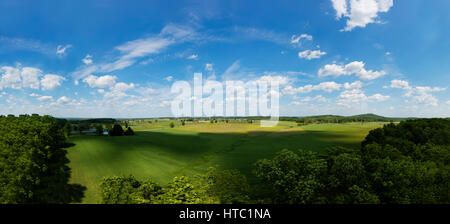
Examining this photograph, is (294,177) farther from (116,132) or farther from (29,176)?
(116,132)

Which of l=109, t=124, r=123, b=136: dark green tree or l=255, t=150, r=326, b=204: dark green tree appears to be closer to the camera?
l=255, t=150, r=326, b=204: dark green tree

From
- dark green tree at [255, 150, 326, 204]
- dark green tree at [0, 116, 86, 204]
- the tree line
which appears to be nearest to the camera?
the tree line

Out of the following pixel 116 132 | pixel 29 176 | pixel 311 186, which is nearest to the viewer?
pixel 29 176

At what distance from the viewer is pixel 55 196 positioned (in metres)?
26.3

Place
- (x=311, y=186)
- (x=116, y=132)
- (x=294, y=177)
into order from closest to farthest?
(x=311, y=186) < (x=294, y=177) < (x=116, y=132)

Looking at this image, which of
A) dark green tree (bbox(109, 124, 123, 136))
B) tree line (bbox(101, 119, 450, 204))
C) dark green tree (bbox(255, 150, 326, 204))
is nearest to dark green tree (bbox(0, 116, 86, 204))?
tree line (bbox(101, 119, 450, 204))

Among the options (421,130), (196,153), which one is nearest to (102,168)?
(196,153)

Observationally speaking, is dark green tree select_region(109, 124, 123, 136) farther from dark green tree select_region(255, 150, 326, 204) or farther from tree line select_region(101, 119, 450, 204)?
dark green tree select_region(255, 150, 326, 204)

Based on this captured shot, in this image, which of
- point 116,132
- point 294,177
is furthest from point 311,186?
point 116,132

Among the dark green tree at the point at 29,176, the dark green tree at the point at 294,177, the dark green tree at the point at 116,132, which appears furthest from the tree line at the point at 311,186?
the dark green tree at the point at 116,132

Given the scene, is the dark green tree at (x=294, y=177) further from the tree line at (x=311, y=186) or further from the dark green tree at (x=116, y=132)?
the dark green tree at (x=116, y=132)

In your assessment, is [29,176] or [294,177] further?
[294,177]
